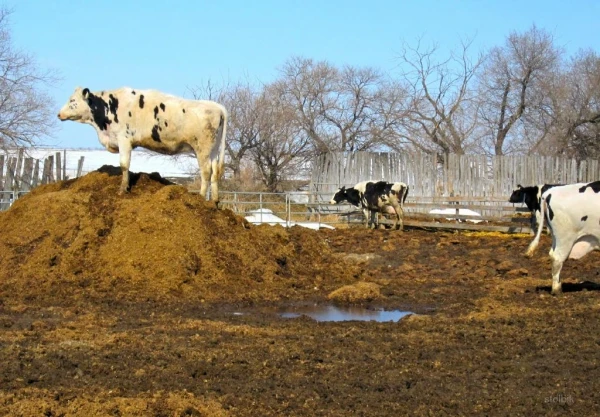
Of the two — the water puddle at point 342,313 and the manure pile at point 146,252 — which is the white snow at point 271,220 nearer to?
the manure pile at point 146,252

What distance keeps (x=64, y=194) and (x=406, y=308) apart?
241 inches

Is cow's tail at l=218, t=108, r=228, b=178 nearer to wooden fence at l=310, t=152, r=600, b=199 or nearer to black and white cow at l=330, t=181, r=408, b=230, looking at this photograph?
black and white cow at l=330, t=181, r=408, b=230

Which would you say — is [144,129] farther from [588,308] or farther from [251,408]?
[251,408]

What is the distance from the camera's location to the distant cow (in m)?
14.5

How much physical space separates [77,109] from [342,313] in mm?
6894

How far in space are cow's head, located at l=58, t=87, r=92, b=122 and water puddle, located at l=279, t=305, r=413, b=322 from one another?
20.1 feet

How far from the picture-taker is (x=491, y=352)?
7.63 m

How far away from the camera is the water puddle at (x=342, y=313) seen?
408 inches

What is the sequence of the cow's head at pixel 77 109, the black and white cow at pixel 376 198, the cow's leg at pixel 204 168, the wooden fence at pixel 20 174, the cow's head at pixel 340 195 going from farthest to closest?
the cow's head at pixel 340 195, the black and white cow at pixel 376 198, the wooden fence at pixel 20 174, the cow's head at pixel 77 109, the cow's leg at pixel 204 168

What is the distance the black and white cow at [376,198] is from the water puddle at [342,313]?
1469 centimetres

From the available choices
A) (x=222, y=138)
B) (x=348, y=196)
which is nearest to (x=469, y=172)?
(x=348, y=196)

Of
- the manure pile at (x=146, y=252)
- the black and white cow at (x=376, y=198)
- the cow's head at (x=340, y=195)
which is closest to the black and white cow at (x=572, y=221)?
the manure pile at (x=146, y=252)

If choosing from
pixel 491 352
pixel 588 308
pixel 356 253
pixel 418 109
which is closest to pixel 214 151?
pixel 356 253

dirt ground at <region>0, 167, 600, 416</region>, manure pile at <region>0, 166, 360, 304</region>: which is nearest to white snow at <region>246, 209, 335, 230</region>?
dirt ground at <region>0, 167, 600, 416</region>
